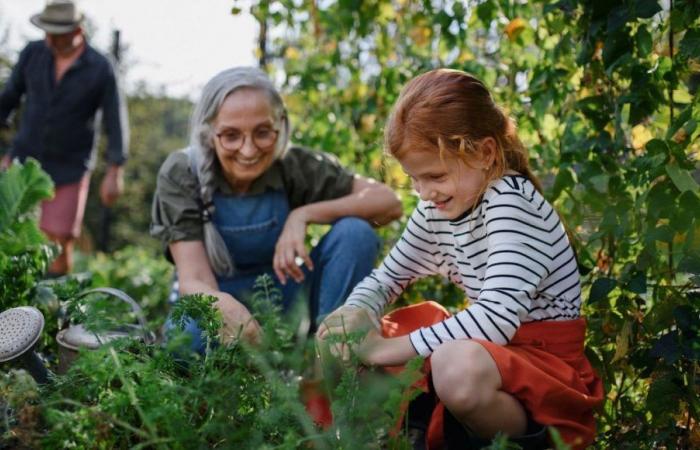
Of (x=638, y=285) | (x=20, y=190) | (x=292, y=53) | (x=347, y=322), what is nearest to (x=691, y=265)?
(x=638, y=285)

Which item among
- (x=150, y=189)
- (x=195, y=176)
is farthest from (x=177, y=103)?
(x=195, y=176)

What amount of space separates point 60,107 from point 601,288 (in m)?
3.86

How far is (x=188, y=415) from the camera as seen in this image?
4.88 feet

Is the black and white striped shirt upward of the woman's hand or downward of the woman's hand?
upward

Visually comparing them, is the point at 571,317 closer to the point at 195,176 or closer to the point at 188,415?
the point at 188,415

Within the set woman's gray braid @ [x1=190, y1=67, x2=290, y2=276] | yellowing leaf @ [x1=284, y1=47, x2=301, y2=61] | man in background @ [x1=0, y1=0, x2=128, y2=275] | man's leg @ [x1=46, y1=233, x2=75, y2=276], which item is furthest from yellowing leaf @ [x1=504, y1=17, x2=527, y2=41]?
man's leg @ [x1=46, y1=233, x2=75, y2=276]

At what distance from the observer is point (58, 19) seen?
15.9ft

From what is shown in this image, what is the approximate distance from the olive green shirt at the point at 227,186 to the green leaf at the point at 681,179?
1.33m

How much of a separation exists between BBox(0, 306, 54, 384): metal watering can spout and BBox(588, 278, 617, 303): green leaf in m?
1.29

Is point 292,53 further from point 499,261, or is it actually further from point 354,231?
point 499,261

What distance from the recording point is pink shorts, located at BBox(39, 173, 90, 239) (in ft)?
15.6

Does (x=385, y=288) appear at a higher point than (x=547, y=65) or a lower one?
lower

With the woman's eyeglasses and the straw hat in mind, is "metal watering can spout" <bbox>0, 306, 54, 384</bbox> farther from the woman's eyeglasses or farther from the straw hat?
the straw hat

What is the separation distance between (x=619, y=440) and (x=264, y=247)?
139cm
